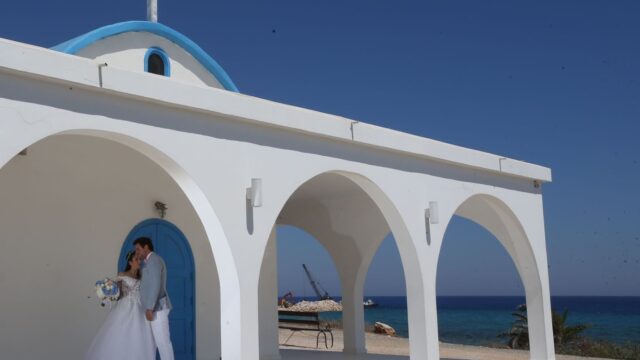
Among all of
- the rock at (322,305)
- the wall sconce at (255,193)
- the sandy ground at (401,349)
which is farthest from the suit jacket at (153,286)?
the rock at (322,305)

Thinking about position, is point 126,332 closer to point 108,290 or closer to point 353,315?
point 108,290

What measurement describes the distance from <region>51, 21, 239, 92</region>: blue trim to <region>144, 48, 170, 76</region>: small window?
0.27m

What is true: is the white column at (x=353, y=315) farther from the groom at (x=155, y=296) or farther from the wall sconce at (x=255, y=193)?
the wall sconce at (x=255, y=193)

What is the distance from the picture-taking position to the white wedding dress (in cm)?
727

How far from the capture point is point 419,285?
8.92 meters

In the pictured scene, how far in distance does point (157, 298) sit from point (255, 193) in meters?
1.45

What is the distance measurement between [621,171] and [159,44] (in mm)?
29936

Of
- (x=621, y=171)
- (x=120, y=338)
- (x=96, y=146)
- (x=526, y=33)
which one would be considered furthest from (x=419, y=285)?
(x=621, y=171)

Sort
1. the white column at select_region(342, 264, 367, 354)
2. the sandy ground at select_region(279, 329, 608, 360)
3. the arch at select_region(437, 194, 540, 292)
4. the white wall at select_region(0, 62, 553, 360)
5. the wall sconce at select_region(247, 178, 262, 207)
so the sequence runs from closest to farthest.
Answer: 1. the white wall at select_region(0, 62, 553, 360)
2. the wall sconce at select_region(247, 178, 262, 207)
3. the arch at select_region(437, 194, 540, 292)
4. the white column at select_region(342, 264, 367, 354)
5. the sandy ground at select_region(279, 329, 608, 360)

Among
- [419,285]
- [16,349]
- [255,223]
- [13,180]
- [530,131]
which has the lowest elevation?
[16,349]

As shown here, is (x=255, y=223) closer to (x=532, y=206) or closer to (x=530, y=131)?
(x=532, y=206)

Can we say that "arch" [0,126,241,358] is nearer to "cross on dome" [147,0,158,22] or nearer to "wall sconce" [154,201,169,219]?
"wall sconce" [154,201,169,219]

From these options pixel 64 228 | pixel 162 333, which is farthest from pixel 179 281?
pixel 162 333

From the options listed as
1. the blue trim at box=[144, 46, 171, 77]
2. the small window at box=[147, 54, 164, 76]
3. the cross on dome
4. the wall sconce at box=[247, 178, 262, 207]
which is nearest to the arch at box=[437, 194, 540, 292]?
A: the wall sconce at box=[247, 178, 262, 207]
